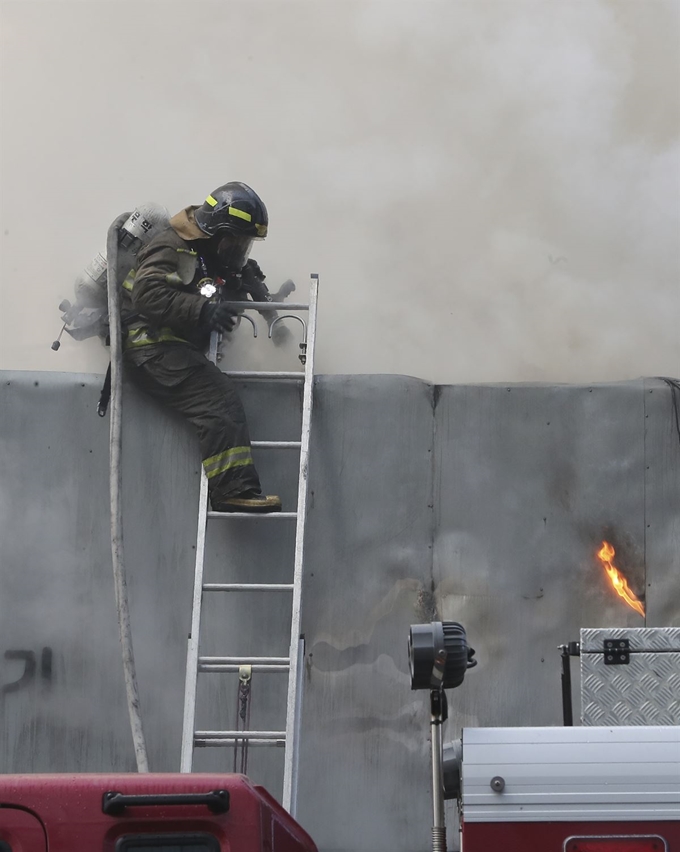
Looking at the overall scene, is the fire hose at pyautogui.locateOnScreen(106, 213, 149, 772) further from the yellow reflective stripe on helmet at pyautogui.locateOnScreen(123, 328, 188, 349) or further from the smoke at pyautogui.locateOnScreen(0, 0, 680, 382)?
the smoke at pyautogui.locateOnScreen(0, 0, 680, 382)

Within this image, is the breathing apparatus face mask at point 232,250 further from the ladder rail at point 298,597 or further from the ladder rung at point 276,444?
the ladder rung at point 276,444

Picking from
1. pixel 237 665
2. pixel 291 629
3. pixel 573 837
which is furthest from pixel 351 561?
pixel 573 837

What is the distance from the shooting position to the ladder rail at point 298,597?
5.26m

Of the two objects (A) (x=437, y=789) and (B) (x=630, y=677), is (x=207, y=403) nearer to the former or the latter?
(B) (x=630, y=677)

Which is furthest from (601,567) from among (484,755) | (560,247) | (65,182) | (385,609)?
(65,182)

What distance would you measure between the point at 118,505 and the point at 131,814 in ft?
9.52

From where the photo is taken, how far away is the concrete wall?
5.80 meters

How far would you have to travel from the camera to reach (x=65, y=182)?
690cm

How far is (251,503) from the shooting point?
5676 millimetres

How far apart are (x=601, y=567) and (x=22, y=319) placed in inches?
131

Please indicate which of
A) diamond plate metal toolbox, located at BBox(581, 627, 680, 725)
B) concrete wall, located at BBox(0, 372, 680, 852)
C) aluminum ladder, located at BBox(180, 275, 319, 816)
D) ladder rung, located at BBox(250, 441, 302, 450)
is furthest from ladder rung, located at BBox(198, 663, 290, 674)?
diamond plate metal toolbox, located at BBox(581, 627, 680, 725)

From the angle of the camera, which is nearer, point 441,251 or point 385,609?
point 385,609

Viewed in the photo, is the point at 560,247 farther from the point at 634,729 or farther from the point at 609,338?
the point at 634,729

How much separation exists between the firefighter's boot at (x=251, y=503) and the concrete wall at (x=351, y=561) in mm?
263
